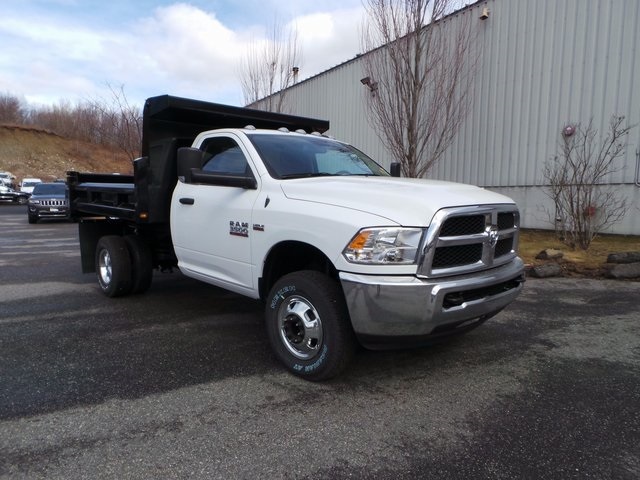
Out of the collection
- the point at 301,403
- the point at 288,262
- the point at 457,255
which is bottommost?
the point at 301,403

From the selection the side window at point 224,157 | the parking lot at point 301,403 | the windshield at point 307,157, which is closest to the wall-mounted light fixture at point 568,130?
the parking lot at point 301,403

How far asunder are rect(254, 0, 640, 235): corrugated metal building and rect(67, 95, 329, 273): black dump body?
7.41 meters

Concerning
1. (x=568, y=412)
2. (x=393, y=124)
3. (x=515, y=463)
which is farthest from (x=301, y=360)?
(x=393, y=124)

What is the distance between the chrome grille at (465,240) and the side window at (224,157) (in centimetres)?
188

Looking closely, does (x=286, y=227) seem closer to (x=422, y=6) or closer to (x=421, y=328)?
(x=421, y=328)

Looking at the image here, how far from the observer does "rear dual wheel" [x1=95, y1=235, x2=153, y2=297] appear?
6.06m

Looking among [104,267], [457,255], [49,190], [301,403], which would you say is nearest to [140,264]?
[104,267]

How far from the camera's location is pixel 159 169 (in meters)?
5.45

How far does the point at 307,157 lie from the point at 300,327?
5.72 ft

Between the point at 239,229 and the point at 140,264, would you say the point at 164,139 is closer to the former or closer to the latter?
the point at 140,264

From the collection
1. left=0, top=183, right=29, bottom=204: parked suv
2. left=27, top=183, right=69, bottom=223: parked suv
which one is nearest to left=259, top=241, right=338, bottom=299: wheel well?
left=27, top=183, right=69, bottom=223: parked suv

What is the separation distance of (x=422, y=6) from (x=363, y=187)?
354 inches

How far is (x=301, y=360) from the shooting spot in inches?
144

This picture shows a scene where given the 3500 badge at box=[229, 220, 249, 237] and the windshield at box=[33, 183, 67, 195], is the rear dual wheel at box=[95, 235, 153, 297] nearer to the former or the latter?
the 3500 badge at box=[229, 220, 249, 237]
